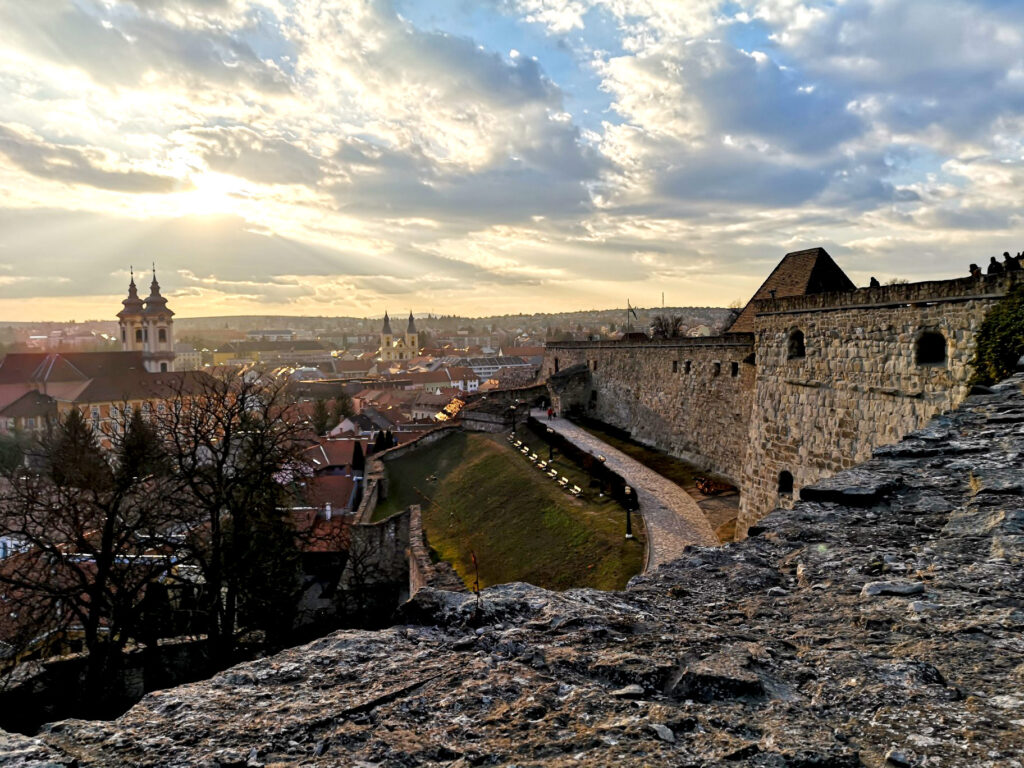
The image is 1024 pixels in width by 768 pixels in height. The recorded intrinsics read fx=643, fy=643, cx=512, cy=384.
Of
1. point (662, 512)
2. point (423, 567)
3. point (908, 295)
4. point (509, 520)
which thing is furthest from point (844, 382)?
point (423, 567)

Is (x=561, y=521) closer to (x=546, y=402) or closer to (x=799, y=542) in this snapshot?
(x=799, y=542)

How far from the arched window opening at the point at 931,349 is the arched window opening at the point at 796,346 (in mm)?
2944

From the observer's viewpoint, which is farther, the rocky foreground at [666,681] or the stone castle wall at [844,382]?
the stone castle wall at [844,382]

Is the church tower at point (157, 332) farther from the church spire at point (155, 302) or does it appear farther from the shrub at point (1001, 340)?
the shrub at point (1001, 340)

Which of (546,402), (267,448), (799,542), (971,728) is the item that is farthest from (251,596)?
(546,402)

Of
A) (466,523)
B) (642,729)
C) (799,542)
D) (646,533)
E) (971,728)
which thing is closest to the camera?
(971,728)

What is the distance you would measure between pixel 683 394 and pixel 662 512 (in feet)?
29.1

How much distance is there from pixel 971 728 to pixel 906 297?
1093cm

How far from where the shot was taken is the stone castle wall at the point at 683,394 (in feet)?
73.9

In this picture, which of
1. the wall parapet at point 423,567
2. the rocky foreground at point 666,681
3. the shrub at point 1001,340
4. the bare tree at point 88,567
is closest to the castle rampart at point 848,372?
the shrub at point 1001,340

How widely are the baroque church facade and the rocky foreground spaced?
158m

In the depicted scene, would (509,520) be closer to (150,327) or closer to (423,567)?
(423,567)

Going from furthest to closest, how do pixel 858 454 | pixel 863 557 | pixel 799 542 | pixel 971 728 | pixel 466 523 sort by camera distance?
pixel 466 523, pixel 858 454, pixel 799 542, pixel 863 557, pixel 971 728

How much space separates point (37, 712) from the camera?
11.5 meters
